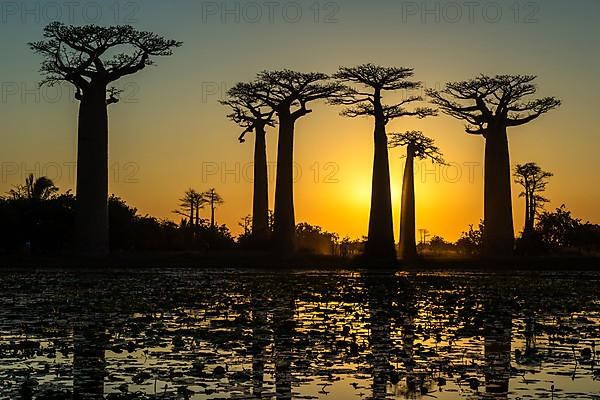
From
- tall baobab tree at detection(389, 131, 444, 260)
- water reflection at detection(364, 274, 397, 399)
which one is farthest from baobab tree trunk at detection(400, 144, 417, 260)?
A: water reflection at detection(364, 274, 397, 399)

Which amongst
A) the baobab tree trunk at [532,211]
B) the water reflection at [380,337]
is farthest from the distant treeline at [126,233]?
the water reflection at [380,337]

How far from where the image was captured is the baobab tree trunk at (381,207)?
55047 mm

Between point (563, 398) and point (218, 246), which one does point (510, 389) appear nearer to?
point (563, 398)

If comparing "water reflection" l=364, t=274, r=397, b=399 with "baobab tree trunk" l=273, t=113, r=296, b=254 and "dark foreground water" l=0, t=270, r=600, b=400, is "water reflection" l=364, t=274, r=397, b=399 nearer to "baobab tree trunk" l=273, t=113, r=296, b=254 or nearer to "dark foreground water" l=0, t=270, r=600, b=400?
"dark foreground water" l=0, t=270, r=600, b=400

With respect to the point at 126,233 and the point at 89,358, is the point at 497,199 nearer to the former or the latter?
the point at 126,233

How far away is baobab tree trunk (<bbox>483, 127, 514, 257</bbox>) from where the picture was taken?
57031 mm

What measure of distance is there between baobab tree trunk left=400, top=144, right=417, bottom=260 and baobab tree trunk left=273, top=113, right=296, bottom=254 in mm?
7002

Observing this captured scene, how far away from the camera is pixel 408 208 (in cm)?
6575

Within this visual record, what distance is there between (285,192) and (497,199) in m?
11.6

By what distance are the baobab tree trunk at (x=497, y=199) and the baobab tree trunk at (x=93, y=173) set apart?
19.6m

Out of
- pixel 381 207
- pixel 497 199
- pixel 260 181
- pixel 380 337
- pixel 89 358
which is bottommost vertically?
pixel 89 358

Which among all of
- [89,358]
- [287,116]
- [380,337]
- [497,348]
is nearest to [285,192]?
[287,116]

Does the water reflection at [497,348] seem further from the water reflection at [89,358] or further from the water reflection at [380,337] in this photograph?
the water reflection at [89,358]

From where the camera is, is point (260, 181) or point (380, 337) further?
point (260, 181)
